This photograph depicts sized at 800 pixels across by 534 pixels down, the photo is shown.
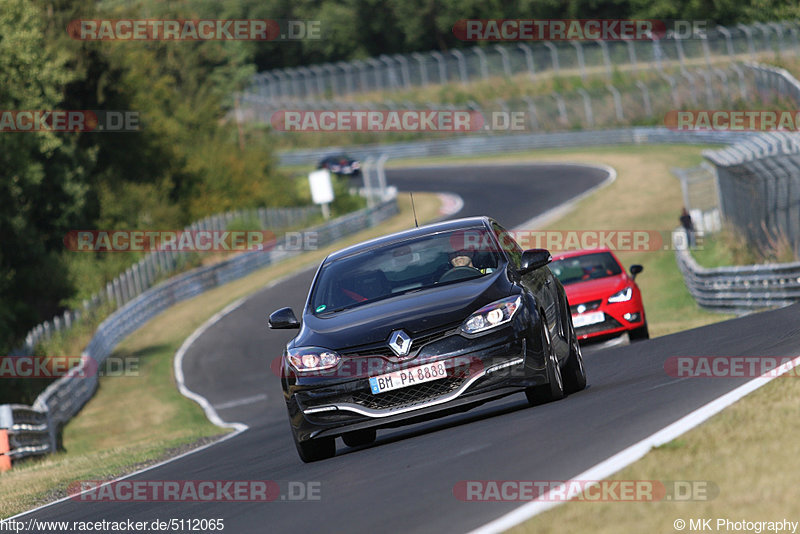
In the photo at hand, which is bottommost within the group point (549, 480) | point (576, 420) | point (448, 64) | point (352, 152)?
point (352, 152)

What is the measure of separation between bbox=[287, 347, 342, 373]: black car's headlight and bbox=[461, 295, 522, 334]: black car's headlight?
97 centimetres

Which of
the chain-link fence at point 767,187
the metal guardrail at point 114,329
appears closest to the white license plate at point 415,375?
the metal guardrail at point 114,329

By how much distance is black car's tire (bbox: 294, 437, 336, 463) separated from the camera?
386 inches

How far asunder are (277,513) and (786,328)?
716 cm

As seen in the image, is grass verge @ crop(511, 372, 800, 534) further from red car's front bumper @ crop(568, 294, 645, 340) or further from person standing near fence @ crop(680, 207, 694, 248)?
person standing near fence @ crop(680, 207, 694, 248)

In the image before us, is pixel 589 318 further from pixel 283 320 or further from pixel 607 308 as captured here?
pixel 283 320

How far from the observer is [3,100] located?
148ft

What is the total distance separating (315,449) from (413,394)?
1.09 metres

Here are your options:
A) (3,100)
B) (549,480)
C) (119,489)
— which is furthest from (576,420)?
(3,100)

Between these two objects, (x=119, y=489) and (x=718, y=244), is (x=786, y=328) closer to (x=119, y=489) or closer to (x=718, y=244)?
(x=119, y=489)

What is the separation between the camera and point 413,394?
9.22 metres

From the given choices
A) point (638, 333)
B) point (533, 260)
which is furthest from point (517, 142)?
point (533, 260)

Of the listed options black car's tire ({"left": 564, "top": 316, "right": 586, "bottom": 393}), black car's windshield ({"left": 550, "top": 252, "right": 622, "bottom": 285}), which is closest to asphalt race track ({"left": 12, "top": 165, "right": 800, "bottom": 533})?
black car's tire ({"left": 564, "top": 316, "right": 586, "bottom": 393})

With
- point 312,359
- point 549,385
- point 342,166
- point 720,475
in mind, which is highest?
point 720,475
